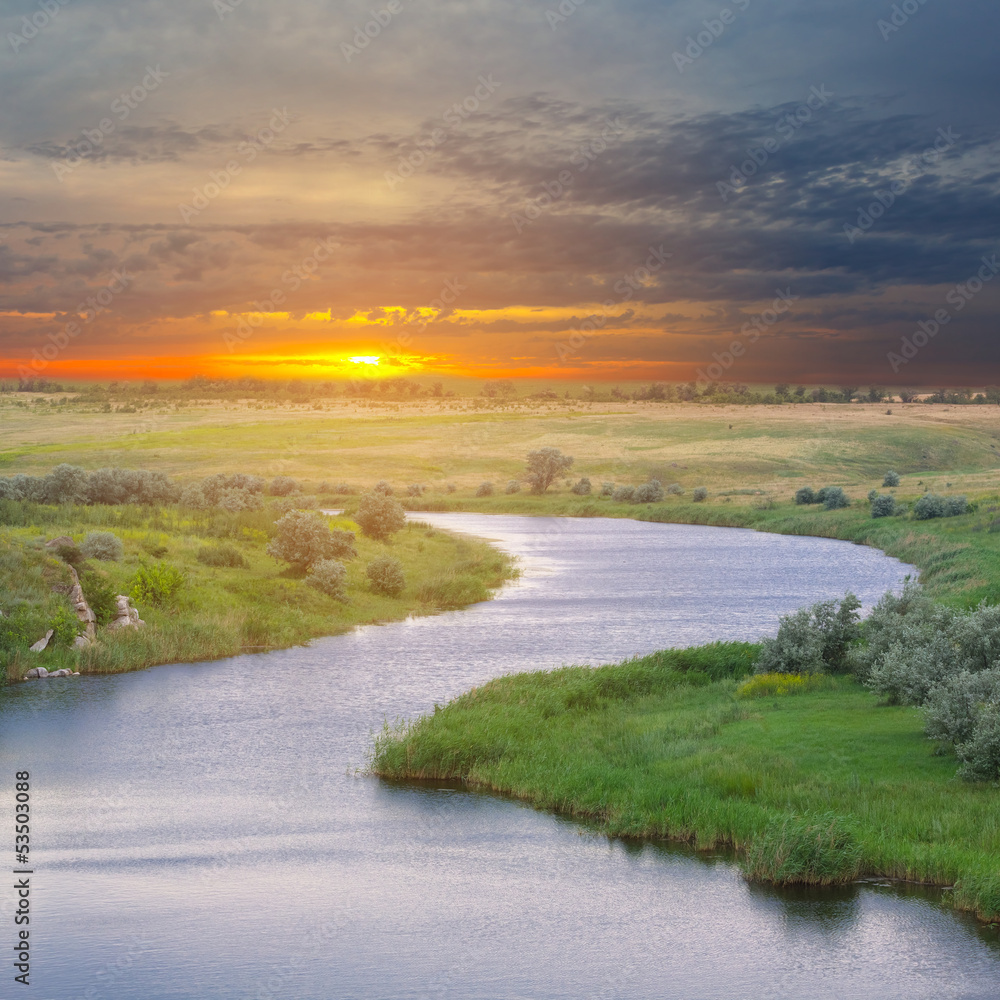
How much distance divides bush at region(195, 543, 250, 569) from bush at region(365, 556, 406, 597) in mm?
6842

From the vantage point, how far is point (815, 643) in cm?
2841

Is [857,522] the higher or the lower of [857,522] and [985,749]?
the higher

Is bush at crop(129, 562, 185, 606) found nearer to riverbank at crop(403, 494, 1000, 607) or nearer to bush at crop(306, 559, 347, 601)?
bush at crop(306, 559, 347, 601)

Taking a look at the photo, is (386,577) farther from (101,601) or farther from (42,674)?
(42,674)

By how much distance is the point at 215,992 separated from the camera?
13.5 m

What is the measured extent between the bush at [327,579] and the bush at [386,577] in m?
3.78

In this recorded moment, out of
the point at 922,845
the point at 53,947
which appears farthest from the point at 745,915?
the point at 53,947

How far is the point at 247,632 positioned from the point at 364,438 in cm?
11636

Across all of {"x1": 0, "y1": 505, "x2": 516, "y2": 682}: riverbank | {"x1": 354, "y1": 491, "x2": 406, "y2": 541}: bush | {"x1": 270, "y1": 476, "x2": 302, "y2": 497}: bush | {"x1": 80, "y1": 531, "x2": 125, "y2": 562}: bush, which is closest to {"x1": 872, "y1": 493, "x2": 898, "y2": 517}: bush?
{"x1": 0, "y1": 505, "x2": 516, "y2": 682}: riverbank

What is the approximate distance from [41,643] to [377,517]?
30891 mm

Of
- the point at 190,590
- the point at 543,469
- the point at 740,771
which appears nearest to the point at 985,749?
the point at 740,771

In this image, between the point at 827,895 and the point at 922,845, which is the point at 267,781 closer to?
the point at 827,895

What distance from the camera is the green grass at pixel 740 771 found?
16562 mm

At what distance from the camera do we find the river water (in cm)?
1388
